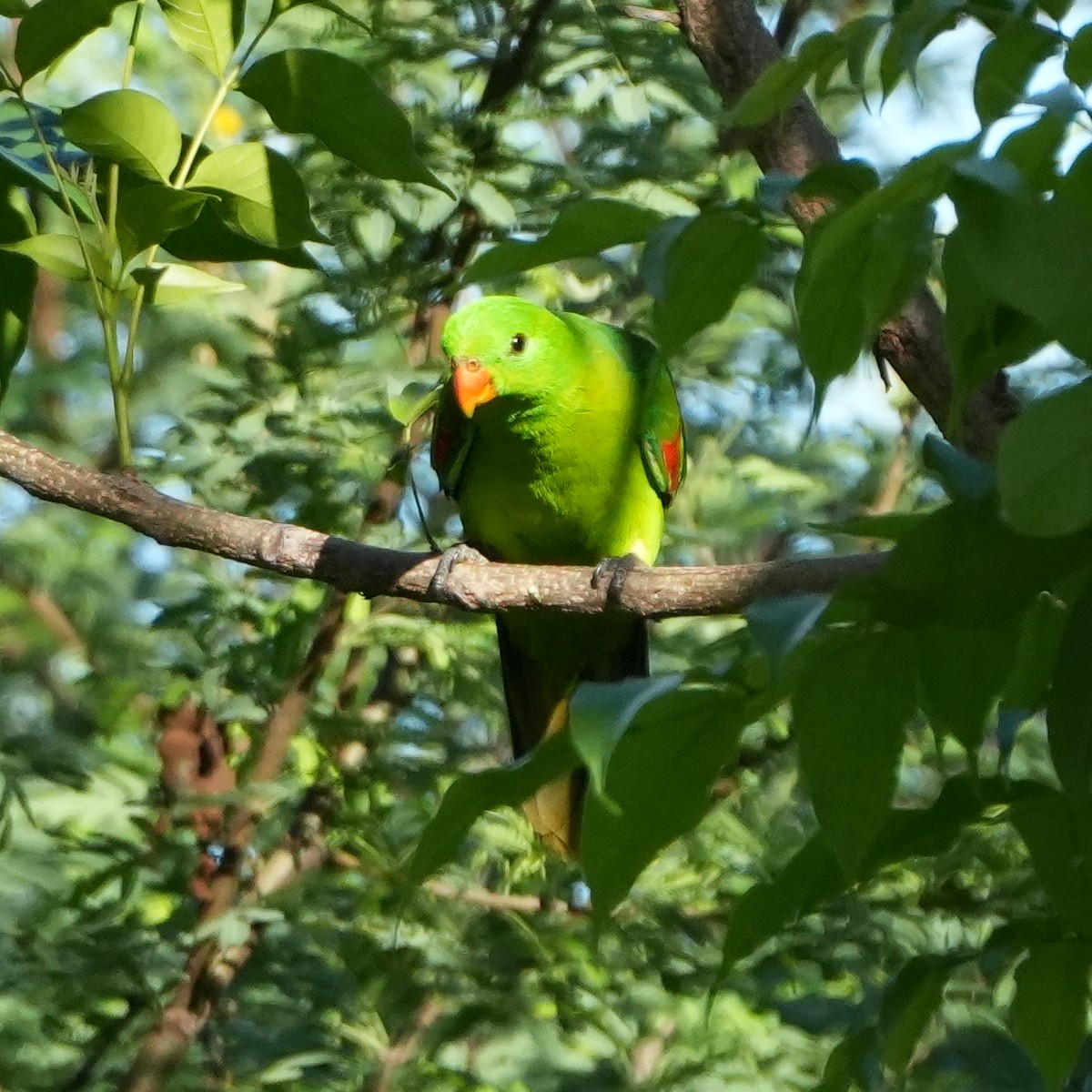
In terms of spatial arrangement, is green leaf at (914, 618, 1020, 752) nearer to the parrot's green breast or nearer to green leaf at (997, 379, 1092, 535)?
green leaf at (997, 379, 1092, 535)

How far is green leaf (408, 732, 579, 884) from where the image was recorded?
0.99 metres

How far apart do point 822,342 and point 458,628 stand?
2090mm

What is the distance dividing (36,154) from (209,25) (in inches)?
10.5

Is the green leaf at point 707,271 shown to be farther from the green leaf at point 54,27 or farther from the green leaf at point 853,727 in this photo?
the green leaf at point 54,27

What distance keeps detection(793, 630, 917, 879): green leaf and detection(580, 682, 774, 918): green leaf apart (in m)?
0.04

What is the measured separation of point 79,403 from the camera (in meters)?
5.36

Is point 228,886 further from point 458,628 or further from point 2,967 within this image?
point 458,628

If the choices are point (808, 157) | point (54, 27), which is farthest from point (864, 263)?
point (808, 157)

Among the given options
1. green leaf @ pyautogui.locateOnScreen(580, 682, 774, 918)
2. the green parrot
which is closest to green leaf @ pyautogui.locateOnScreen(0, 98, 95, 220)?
green leaf @ pyautogui.locateOnScreen(580, 682, 774, 918)

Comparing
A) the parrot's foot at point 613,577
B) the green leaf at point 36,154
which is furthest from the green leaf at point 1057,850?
the green leaf at point 36,154

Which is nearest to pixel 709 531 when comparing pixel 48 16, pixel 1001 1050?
pixel 1001 1050

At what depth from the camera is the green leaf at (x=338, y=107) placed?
1.29 meters

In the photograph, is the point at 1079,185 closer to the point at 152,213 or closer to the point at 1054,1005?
the point at 1054,1005

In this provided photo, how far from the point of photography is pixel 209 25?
4.56ft
